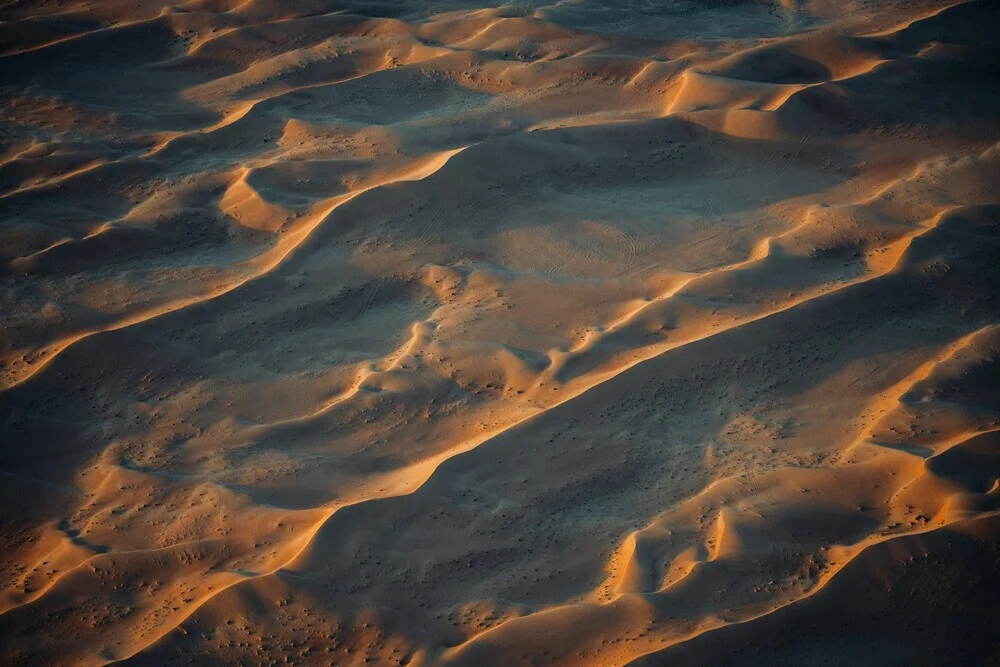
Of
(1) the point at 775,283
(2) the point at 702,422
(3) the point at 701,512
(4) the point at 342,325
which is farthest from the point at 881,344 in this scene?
(4) the point at 342,325

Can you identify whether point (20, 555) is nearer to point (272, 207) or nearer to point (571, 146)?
point (272, 207)

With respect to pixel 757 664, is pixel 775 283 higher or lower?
higher

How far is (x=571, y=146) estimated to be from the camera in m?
3.77

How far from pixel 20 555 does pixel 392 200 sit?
6.15ft

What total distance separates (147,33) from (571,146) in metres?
2.52

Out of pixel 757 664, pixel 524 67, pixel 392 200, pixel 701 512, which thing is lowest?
pixel 757 664

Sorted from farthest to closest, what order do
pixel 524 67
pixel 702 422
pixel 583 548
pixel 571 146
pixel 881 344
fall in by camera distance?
pixel 524 67, pixel 571 146, pixel 881 344, pixel 702 422, pixel 583 548

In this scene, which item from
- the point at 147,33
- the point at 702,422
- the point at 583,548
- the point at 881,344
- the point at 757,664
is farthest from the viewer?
the point at 147,33

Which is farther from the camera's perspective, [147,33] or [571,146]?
[147,33]

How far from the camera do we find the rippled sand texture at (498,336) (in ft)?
7.57

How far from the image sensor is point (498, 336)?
301 cm

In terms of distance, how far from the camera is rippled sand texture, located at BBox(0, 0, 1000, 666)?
90.9 inches

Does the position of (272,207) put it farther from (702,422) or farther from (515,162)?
(702,422)

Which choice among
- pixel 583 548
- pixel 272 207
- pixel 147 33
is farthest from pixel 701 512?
pixel 147 33
